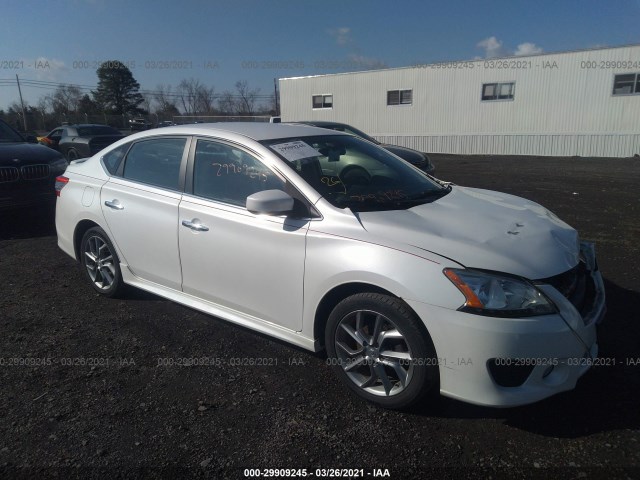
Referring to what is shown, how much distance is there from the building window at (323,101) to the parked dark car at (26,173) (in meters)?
21.5

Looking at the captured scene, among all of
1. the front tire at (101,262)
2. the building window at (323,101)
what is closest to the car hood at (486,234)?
the front tire at (101,262)

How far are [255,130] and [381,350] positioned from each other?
6.59 ft

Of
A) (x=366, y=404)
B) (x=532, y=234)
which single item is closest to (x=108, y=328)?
(x=366, y=404)

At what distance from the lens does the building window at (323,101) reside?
27562mm

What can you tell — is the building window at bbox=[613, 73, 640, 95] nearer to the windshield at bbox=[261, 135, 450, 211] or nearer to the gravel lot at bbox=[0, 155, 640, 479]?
the gravel lot at bbox=[0, 155, 640, 479]

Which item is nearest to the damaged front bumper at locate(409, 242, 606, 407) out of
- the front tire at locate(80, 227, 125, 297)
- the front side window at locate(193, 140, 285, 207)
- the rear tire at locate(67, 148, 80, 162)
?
the front side window at locate(193, 140, 285, 207)

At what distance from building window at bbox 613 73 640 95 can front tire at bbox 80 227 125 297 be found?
22.0 meters

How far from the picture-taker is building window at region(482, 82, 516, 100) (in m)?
22.1

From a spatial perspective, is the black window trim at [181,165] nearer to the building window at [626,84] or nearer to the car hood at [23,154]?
the car hood at [23,154]

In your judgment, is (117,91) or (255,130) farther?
(117,91)

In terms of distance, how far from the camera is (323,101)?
27.9 metres

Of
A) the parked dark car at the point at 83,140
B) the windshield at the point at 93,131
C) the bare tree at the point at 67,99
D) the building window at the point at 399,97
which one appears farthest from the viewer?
the bare tree at the point at 67,99

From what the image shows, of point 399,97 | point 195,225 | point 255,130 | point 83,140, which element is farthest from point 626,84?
point 195,225

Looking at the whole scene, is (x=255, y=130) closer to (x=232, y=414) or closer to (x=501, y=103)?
(x=232, y=414)
